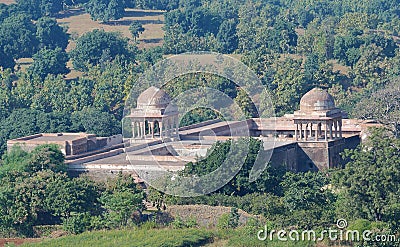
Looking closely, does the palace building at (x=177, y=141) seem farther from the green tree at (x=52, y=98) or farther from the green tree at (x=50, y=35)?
the green tree at (x=50, y=35)

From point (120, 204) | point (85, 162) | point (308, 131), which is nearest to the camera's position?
point (120, 204)

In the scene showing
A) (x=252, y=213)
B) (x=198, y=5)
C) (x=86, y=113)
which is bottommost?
(x=252, y=213)

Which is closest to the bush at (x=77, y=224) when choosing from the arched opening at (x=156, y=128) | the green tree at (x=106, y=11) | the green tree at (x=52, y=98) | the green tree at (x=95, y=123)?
the arched opening at (x=156, y=128)

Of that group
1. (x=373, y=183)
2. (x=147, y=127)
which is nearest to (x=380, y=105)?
(x=147, y=127)

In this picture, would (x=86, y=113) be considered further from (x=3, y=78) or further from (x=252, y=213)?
(x=252, y=213)

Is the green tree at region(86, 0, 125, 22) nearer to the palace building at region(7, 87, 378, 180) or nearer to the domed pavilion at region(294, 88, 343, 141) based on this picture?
the palace building at region(7, 87, 378, 180)

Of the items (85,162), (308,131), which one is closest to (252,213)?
(85,162)
